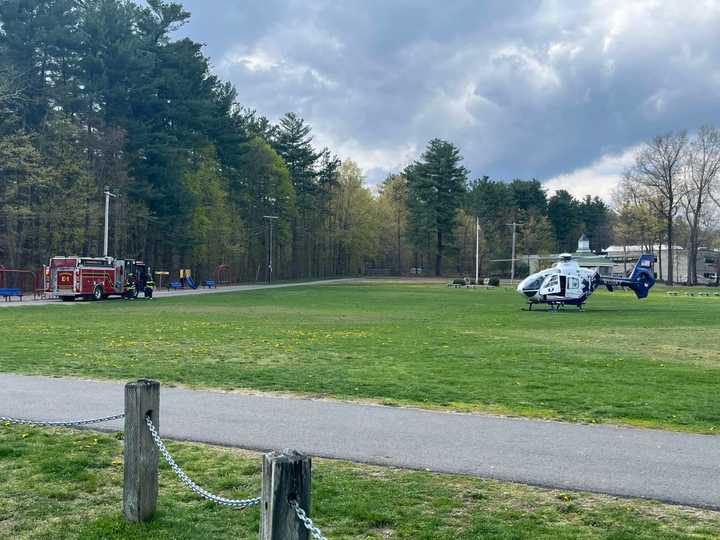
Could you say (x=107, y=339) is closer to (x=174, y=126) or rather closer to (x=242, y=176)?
(x=174, y=126)

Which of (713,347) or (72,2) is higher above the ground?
(72,2)

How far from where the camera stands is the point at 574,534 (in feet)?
16.5

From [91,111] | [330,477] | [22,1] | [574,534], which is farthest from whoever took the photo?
[91,111]

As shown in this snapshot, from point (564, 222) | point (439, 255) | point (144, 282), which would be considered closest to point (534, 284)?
point (144, 282)

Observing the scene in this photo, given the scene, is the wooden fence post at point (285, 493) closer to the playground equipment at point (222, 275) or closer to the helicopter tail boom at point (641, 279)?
the helicopter tail boom at point (641, 279)

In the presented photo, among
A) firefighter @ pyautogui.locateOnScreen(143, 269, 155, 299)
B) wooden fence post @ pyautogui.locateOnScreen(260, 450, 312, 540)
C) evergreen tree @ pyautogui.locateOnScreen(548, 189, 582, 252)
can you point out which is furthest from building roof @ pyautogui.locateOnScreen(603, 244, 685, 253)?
wooden fence post @ pyautogui.locateOnScreen(260, 450, 312, 540)

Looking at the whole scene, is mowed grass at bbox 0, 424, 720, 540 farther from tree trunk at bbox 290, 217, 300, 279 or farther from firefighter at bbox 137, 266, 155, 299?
tree trunk at bbox 290, 217, 300, 279

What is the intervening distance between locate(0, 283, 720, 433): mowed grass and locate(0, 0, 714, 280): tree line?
82.9ft

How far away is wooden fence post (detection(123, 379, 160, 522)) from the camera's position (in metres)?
4.96

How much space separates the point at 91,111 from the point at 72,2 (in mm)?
7673

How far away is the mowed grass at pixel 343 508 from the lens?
503cm

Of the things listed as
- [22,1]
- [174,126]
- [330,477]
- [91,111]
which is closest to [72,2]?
[22,1]

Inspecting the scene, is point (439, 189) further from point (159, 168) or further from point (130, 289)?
point (130, 289)

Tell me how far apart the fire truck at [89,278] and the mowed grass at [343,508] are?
35.7 metres
